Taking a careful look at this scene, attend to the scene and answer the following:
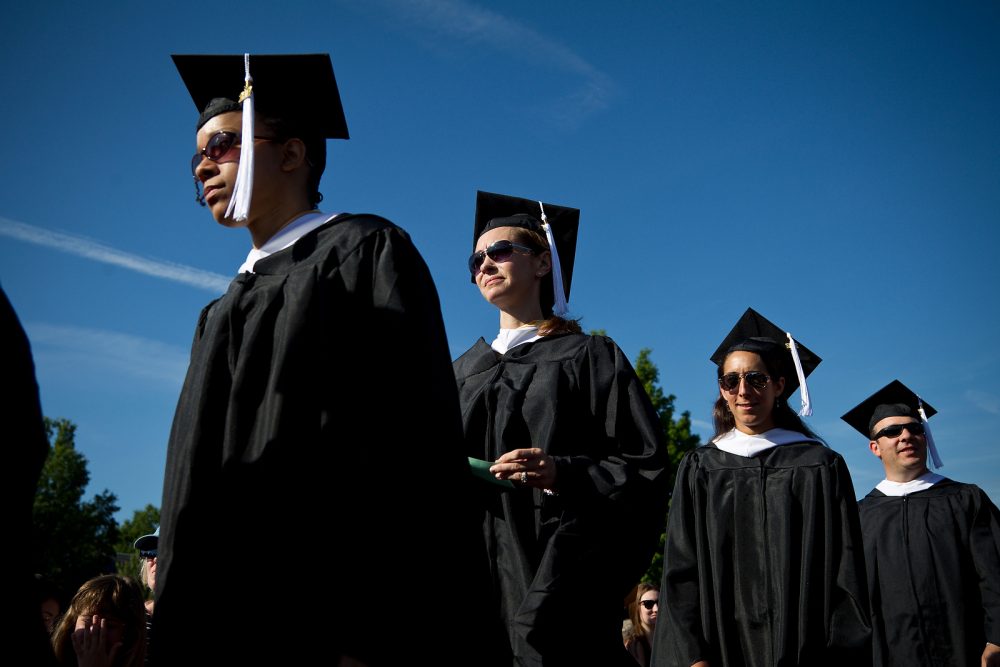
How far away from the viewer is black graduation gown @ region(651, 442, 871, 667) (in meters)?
4.50

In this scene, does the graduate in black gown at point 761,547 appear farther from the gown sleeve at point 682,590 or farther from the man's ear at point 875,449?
the man's ear at point 875,449

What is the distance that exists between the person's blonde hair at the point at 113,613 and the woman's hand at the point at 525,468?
2184 mm

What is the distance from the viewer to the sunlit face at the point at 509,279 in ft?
14.5

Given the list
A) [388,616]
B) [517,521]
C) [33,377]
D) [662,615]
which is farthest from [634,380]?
[33,377]

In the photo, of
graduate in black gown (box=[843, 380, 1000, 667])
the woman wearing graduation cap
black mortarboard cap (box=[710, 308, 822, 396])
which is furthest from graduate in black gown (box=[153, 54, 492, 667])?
graduate in black gown (box=[843, 380, 1000, 667])

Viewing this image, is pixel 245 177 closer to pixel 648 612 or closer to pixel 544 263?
pixel 544 263

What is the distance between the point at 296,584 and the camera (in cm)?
205

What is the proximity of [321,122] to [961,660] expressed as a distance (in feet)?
21.4

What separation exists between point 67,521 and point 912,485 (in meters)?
43.4

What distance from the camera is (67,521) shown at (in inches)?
1698

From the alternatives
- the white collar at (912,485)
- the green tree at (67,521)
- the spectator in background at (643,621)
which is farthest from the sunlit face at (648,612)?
the green tree at (67,521)

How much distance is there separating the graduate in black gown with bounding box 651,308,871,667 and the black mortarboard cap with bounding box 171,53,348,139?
3.27 m

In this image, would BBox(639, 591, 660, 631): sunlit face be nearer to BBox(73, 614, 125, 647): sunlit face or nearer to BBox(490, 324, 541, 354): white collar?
BBox(490, 324, 541, 354): white collar

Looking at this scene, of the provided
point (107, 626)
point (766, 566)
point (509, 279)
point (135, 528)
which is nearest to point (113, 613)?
point (107, 626)
